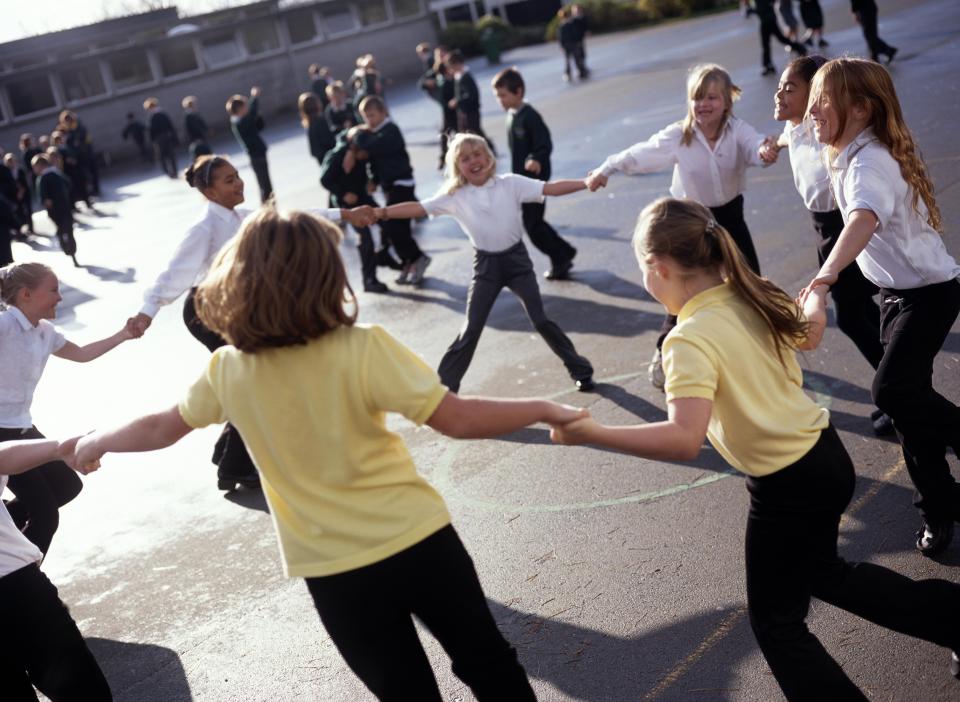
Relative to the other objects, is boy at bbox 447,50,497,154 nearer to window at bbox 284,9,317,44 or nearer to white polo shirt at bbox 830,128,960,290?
white polo shirt at bbox 830,128,960,290

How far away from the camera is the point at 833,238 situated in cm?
557

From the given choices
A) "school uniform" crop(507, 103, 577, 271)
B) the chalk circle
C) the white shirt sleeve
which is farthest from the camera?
"school uniform" crop(507, 103, 577, 271)

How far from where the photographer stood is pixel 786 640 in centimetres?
309

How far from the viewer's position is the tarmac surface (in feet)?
13.3

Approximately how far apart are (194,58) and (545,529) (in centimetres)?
4156

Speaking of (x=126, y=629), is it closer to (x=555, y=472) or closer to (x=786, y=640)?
(x=555, y=472)

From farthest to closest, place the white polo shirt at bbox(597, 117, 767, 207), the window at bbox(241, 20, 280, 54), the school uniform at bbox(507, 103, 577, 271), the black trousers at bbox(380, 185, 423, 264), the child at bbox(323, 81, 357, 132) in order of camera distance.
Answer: the window at bbox(241, 20, 280, 54), the child at bbox(323, 81, 357, 132), the black trousers at bbox(380, 185, 423, 264), the school uniform at bbox(507, 103, 577, 271), the white polo shirt at bbox(597, 117, 767, 207)

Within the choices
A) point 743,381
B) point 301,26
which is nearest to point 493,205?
point 743,381

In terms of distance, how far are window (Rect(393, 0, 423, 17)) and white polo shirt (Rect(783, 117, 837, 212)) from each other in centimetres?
4469

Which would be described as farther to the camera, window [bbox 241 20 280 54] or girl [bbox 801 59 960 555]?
window [bbox 241 20 280 54]

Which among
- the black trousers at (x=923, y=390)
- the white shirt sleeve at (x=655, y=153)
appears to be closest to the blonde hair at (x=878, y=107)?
the black trousers at (x=923, y=390)

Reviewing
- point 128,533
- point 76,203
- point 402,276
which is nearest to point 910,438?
point 128,533

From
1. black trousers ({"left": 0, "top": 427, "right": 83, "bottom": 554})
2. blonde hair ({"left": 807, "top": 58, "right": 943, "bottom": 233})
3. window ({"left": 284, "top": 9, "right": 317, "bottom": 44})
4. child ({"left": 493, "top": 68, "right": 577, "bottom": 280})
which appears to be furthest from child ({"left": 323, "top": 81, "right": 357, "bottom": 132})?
window ({"left": 284, "top": 9, "right": 317, "bottom": 44})

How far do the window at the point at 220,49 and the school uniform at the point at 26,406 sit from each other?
40.9 m
